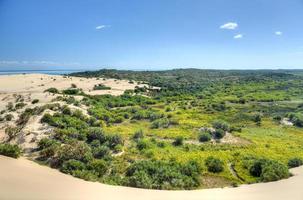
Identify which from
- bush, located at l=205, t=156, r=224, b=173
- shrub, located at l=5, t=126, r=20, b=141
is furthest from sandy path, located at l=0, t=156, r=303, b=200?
shrub, located at l=5, t=126, r=20, b=141

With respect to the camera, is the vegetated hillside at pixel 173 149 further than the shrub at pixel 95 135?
No

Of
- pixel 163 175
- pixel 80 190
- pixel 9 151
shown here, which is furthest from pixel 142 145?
pixel 80 190

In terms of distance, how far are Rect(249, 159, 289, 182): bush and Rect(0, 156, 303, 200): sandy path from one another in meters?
1.34

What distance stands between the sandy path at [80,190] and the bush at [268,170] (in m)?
1.34

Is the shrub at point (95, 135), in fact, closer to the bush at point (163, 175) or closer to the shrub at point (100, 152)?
the shrub at point (100, 152)

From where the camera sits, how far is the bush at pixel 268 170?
16.3m

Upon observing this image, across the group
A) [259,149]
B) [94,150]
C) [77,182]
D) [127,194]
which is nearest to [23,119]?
[94,150]

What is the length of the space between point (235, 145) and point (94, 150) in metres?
13.1

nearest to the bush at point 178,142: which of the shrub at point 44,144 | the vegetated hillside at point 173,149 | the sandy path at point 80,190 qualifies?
the vegetated hillside at point 173,149

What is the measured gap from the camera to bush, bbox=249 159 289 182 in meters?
16.3

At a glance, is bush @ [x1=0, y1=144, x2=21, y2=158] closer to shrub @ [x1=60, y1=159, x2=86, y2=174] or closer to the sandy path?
the sandy path

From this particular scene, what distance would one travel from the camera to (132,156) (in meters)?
21.4

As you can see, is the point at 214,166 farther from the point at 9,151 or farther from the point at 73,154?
the point at 9,151

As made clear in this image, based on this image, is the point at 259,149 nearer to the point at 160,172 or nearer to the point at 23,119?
the point at 160,172
